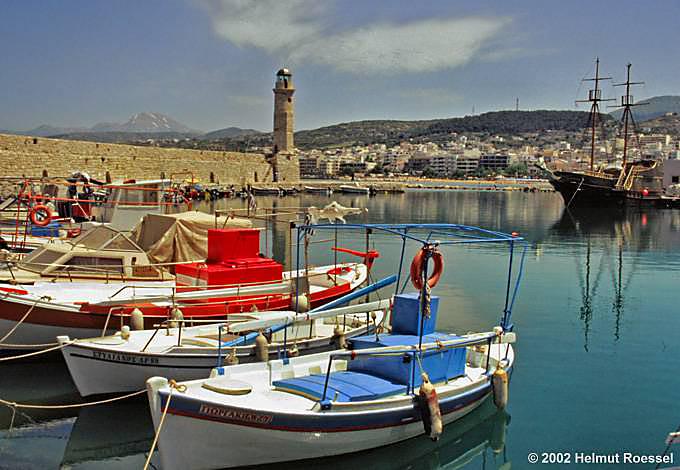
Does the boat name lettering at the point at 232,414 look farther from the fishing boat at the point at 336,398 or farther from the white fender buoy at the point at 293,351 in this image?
the white fender buoy at the point at 293,351

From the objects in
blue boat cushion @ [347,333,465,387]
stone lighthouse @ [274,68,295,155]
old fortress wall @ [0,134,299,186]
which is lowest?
blue boat cushion @ [347,333,465,387]

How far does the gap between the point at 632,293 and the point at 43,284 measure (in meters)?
14.9

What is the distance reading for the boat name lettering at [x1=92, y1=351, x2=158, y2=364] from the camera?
891 centimetres

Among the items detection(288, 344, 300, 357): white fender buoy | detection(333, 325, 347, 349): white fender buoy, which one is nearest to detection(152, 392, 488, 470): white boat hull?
detection(288, 344, 300, 357): white fender buoy

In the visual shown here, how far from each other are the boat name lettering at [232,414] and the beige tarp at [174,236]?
6.70 metres

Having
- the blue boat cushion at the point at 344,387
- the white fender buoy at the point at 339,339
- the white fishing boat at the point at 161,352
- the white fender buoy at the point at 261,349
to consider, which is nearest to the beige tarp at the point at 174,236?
the white fishing boat at the point at 161,352

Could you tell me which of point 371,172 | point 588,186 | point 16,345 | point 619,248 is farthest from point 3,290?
point 371,172

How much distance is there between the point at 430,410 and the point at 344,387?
1009mm

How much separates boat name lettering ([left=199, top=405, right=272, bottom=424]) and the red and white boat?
3.45 metres

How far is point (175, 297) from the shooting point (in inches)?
434

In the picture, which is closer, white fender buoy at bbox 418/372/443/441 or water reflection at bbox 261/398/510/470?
white fender buoy at bbox 418/372/443/441

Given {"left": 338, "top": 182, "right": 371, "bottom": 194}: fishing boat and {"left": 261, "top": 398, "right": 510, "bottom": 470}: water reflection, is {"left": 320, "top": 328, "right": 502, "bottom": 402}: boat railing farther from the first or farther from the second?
{"left": 338, "top": 182, "right": 371, "bottom": 194}: fishing boat

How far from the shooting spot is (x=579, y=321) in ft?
49.2

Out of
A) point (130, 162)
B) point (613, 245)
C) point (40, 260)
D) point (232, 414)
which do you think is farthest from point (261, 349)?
point (130, 162)
